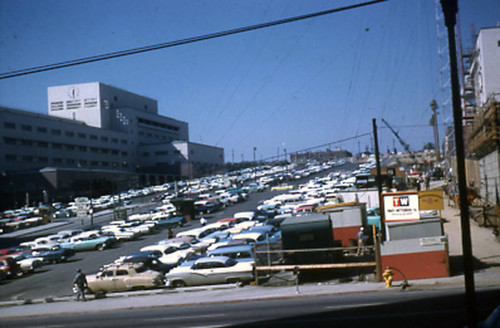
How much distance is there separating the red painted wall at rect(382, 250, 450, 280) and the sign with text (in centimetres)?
189

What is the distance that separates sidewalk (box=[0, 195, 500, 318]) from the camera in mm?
14781

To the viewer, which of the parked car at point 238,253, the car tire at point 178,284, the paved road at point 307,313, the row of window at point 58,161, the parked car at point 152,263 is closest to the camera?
the paved road at point 307,313

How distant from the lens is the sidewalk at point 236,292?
48.5 ft

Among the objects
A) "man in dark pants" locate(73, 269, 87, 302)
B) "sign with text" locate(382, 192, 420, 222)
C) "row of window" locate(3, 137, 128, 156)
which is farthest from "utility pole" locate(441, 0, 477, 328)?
"row of window" locate(3, 137, 128, 156)

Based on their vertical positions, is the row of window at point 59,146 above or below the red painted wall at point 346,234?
above

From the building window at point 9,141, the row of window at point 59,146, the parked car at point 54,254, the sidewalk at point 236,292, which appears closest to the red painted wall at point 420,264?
the sidewalk at point 236,292

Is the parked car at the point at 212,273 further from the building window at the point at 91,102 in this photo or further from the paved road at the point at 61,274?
the building window at the point at 91,102

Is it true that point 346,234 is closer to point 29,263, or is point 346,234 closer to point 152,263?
point 152,263

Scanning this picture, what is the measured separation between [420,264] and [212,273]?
8.22m

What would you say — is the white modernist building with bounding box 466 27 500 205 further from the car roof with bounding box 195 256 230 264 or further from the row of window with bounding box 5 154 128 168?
the row of window with bounding box 5 154 128 168

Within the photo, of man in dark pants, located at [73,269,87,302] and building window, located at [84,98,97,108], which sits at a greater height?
building window, located at [84,98,97,108]

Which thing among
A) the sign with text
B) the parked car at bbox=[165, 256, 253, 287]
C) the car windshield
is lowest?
the parked car at bbox=[165, 256, 253, 287]

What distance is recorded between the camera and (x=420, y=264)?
15805 mm

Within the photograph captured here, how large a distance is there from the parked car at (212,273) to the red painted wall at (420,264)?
224 inches
